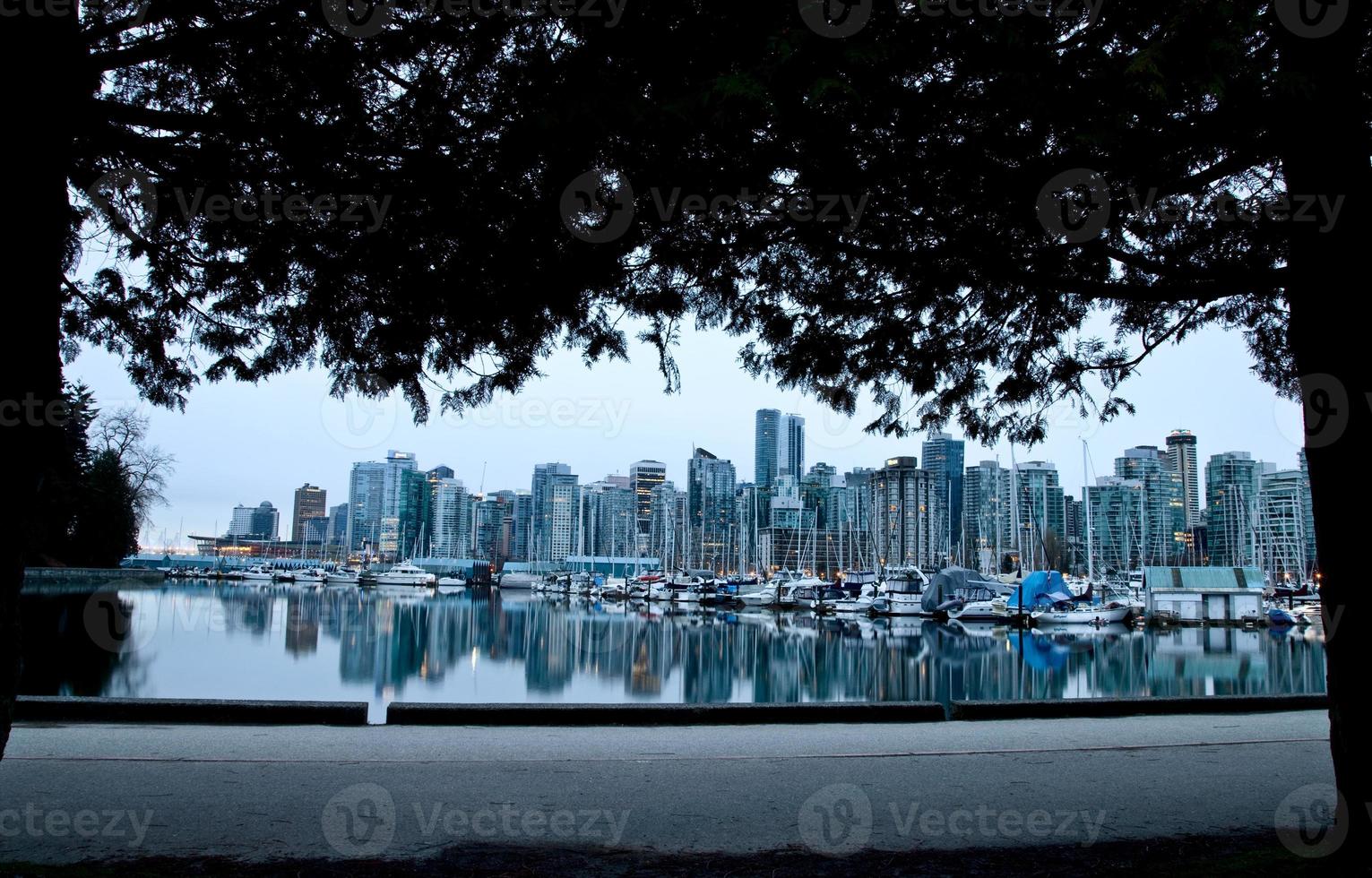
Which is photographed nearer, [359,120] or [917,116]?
[917,116]

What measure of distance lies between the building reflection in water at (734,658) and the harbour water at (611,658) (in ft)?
0.36

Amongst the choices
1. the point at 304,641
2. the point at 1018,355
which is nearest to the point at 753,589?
the point at 304,641

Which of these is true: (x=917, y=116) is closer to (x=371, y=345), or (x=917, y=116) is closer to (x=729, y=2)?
(x=729, y=2)

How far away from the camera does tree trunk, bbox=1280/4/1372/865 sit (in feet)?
16.3

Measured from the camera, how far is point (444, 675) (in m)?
31.1

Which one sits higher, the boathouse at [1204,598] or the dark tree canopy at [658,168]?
the dark tree canopy at [658,168]

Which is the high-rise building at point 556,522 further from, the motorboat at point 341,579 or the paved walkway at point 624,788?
the paved walkway at point 624,788

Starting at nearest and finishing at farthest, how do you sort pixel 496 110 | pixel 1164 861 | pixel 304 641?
pixel 1164 861
pixel 496 110
pixel 304 641

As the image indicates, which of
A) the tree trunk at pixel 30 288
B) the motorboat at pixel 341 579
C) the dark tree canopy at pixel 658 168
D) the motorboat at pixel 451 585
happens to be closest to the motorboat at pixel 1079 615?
the dark tree canopy at pixel 658 168

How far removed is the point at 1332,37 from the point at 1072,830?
194 inches

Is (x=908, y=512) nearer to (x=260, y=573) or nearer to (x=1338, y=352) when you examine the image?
(x=260, y=573)

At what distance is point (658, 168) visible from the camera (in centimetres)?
563

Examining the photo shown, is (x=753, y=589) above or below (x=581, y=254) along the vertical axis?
below

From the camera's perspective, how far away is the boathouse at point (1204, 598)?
5819 centimetres
